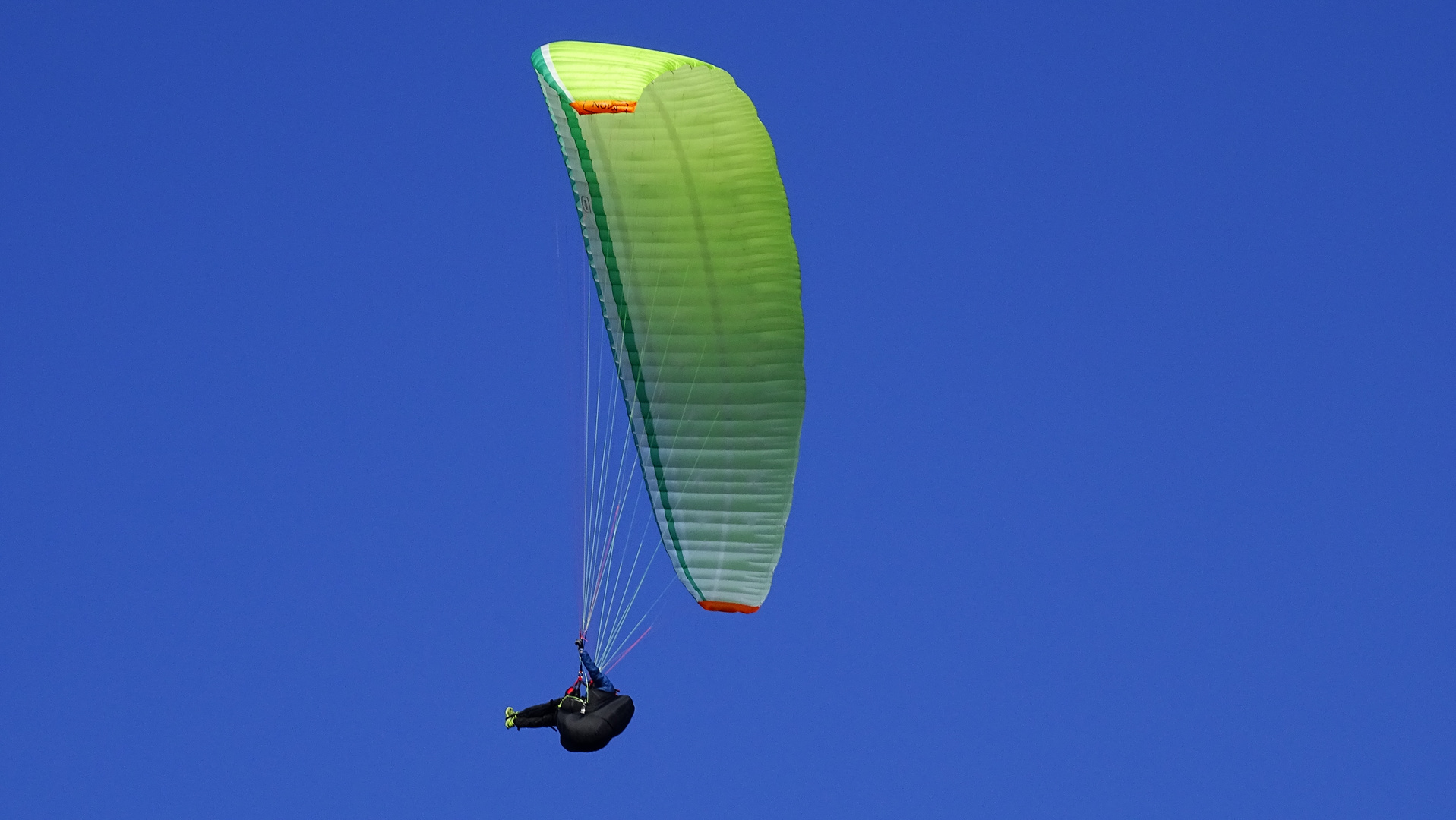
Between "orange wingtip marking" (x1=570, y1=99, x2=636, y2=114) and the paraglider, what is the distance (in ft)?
0.04

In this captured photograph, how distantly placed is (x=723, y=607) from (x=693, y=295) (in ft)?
8.94

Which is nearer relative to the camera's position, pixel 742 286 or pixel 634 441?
pixel 742 286

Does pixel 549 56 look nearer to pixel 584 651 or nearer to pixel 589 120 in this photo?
pixel 589 120

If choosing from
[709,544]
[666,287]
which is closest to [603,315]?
[666,287]

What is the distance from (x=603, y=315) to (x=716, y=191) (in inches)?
65.6

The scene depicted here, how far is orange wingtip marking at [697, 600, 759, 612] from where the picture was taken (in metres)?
19.9

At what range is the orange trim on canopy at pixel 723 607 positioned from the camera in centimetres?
1994

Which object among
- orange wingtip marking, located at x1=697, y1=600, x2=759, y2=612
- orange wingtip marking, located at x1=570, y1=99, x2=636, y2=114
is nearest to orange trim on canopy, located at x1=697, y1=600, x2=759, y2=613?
orange wingtip marking, located at x1=697, y1=600, x2=759, y2=612

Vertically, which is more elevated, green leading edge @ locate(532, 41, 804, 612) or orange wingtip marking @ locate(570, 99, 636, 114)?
A: orange wingtip marking @ locate(570, 99, 636, 114)

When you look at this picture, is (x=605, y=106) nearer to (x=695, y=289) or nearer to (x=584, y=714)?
(x=695, y=289)

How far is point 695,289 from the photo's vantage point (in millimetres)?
19281

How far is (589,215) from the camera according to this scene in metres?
19.5

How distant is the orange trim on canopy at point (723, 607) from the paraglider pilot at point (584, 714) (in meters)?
1.26

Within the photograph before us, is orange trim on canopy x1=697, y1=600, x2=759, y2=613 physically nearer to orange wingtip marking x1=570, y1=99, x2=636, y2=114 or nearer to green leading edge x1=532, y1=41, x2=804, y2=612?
green leading edge x1=532, y1=41, x2=804, y2=612
